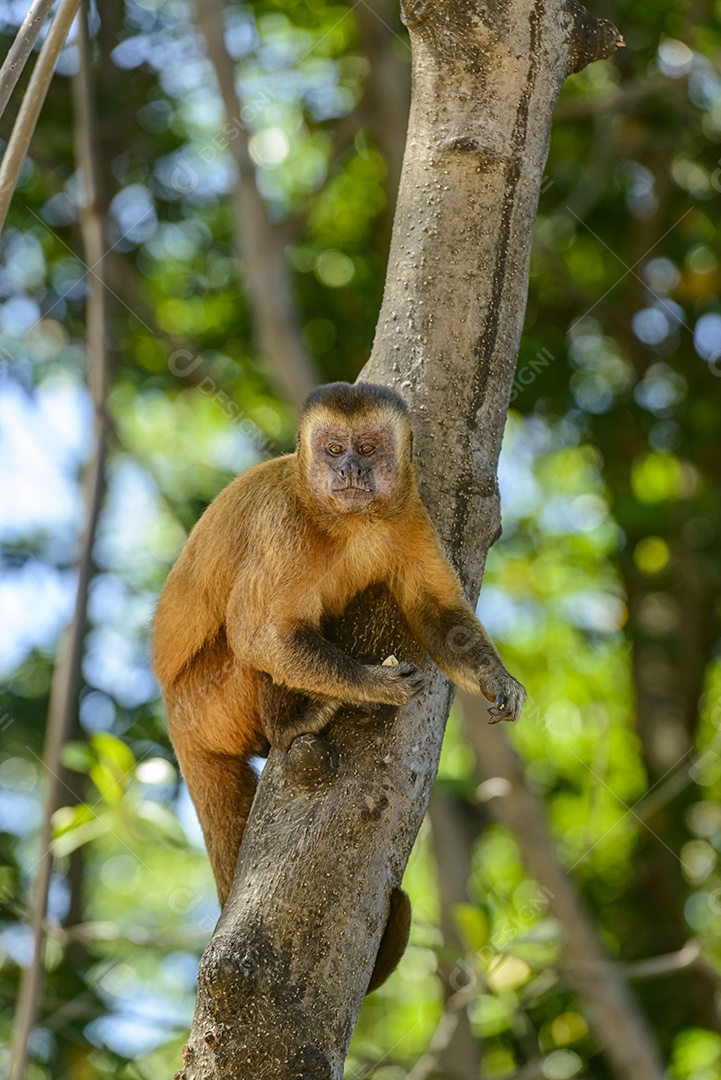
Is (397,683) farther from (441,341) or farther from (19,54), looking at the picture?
(19,54)

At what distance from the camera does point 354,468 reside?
10.5ft

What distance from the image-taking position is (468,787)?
527cm

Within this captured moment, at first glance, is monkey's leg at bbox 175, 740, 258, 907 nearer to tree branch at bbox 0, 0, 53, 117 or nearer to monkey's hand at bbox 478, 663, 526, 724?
monkey's hand at bbox 478, 663, 526, 724

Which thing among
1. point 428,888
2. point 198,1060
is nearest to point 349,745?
point 198,1060

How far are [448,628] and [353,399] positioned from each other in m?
0.63

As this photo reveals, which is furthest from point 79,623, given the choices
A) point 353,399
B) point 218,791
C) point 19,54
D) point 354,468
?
point 19,54

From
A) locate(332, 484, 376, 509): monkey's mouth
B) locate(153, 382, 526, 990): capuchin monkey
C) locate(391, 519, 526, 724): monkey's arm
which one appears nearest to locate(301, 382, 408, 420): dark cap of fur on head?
locate(153, 382, 526, 990): capuchin monkey

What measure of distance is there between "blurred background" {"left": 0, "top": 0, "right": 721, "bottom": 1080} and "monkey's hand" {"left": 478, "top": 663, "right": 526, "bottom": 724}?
312cm

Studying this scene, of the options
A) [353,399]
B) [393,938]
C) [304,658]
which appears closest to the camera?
[393,938]

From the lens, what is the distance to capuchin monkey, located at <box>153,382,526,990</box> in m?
2.90

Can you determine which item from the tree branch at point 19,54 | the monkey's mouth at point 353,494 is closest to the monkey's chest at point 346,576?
the monkey's mouth at point 353,494

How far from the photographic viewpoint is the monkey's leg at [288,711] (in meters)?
2.69

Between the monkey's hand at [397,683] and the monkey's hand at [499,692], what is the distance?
0.35 meters

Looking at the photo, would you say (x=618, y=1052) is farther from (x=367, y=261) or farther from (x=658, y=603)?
(x=367, y=261)
